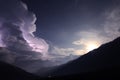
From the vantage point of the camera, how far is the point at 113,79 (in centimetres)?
9394

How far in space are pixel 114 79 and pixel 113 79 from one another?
27.0 inches

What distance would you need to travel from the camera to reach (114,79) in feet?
309
